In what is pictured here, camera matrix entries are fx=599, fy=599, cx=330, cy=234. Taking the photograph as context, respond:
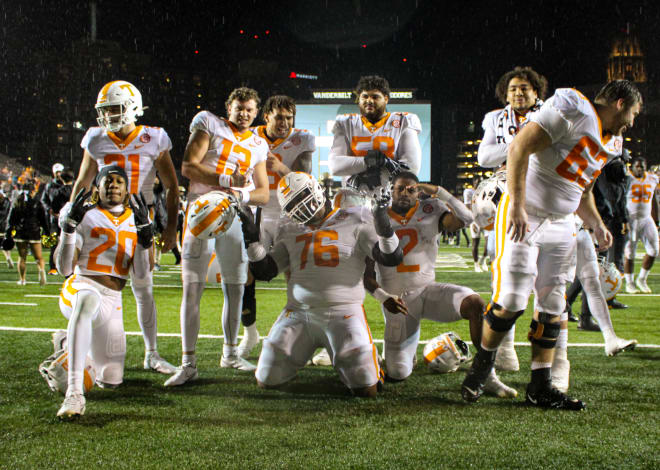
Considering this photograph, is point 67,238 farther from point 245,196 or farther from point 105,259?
point 245,196

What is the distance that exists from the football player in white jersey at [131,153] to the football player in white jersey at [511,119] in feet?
7.81

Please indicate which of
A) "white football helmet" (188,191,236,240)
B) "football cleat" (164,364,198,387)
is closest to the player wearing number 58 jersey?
"white football helmet" (188,191,236,240)

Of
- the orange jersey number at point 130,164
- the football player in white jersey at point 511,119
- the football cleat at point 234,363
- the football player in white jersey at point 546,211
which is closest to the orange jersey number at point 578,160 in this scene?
the football player in white jersey at point 546,211

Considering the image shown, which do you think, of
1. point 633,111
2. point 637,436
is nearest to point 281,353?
point 637,436

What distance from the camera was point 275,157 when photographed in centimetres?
495

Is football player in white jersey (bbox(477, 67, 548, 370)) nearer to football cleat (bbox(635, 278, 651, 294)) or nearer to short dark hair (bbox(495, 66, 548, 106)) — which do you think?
short dark hair (bbox(495, 66, 548, 106))

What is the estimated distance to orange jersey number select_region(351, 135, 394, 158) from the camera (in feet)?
15.6

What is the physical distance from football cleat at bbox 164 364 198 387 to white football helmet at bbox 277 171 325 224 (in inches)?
49.7

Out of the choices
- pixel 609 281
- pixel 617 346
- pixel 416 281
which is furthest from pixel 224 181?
pixel 609 281

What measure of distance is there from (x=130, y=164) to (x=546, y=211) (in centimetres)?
275

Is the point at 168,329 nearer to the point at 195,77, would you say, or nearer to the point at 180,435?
the point at 180,435

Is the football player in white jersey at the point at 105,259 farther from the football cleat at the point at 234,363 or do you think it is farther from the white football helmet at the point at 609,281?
the white football helmet at the point at 609,281

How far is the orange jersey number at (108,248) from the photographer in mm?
3699

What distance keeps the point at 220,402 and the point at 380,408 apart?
951 mm
